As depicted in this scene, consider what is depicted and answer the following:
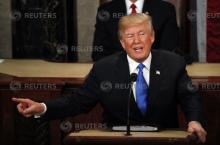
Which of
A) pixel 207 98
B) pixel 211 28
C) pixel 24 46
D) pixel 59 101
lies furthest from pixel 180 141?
pixel 24 46

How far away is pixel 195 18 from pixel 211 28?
0.59ft

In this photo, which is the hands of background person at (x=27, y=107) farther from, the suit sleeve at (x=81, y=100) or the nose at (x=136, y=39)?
the nose at (x=136, y=39)

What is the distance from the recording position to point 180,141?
7.47ft

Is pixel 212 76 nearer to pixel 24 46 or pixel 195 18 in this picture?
pixel 195 18

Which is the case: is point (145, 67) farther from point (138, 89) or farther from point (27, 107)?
point (27, 107)

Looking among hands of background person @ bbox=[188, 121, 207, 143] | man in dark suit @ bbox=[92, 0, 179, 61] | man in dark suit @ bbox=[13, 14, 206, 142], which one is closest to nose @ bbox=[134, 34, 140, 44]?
man in dark suit @ bbox=[13, 14, 206, 142]

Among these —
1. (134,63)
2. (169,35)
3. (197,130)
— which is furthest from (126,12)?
(197,130)

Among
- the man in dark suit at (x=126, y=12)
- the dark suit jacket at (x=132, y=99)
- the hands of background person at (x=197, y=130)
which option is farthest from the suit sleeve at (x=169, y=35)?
the hands of background person at (x=197, y=130)

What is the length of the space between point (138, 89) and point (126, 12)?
1.43 metres

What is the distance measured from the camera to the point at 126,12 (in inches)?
175

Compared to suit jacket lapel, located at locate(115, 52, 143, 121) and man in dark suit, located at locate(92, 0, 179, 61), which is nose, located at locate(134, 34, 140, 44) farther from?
man in dark suit, located at locate(92, 0, 179, 61)

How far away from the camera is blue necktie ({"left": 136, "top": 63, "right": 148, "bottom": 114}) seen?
3091mm

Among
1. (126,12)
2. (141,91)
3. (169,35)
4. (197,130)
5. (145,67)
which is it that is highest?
(126,12)

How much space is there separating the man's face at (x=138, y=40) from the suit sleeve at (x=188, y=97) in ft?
0.76
